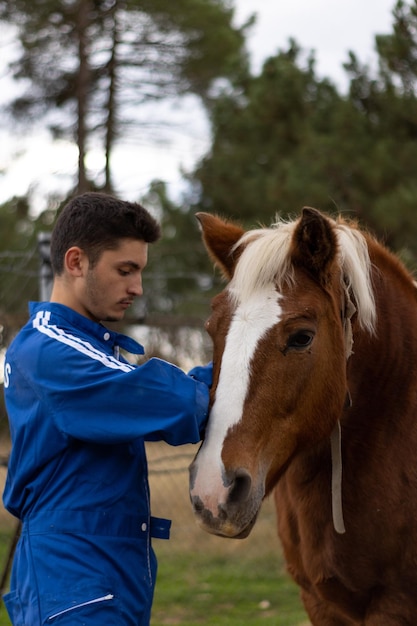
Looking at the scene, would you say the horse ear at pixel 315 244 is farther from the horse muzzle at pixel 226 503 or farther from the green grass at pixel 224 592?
the green grass at pixel 224 592

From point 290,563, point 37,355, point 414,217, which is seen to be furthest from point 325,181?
point 37,355

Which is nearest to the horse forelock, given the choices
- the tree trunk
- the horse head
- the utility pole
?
the horse head

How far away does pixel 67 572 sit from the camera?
240 centimetres

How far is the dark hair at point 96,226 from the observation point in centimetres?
265

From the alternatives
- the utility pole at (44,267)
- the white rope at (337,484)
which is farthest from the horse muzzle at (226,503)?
the utility pole at (44,267)

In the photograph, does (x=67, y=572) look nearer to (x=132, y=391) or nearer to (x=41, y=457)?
(x=41, y=457)

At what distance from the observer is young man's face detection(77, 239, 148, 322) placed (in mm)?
2658

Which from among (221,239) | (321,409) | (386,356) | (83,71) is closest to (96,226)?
(221,239)

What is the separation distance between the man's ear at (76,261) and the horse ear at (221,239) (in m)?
0.59

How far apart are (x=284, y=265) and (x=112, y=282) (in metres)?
0.57

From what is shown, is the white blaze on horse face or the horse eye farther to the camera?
the horse eye

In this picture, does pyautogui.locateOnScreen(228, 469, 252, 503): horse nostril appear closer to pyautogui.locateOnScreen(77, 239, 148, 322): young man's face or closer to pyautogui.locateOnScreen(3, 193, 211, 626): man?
pyautogui.locateOnScreen(3, 193, 211, 626): man

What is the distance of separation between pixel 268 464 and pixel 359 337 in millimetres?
664

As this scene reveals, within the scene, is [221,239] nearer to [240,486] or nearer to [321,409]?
[321,409]
